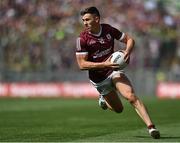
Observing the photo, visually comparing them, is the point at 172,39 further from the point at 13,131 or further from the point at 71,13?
the point at 13,131

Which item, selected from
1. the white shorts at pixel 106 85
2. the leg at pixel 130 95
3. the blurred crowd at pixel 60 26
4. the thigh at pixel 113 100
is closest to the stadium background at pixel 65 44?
the blurred crowd at pixel 60 26

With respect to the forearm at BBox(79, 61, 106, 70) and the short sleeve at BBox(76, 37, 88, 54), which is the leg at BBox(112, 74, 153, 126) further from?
the short sleeve at BBox(76, 37, 88, 54)

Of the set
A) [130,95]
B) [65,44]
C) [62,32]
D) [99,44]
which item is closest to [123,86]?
[130,95]

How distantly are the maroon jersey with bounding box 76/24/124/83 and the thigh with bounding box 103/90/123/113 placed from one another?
765 millimetres

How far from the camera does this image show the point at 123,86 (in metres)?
12.1

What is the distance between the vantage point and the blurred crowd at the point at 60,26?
45.4 meters

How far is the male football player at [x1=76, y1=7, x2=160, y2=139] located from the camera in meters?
11.9

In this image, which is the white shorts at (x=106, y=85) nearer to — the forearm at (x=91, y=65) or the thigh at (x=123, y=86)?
the thigh at (x=123, y=86)

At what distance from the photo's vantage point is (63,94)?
41750 mm

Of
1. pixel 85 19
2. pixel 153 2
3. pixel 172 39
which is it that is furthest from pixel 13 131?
pixel 172 39

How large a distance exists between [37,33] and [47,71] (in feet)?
13.3

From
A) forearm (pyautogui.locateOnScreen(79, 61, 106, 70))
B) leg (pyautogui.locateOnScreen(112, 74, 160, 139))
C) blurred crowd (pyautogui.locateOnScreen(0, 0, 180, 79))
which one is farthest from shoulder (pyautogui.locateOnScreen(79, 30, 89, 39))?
blurred crowd (pyautogui.locateOnScreen(0, 0, 180, 79))

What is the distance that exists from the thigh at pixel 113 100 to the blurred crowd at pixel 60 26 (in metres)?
28.9

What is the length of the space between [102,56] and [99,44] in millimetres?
235
